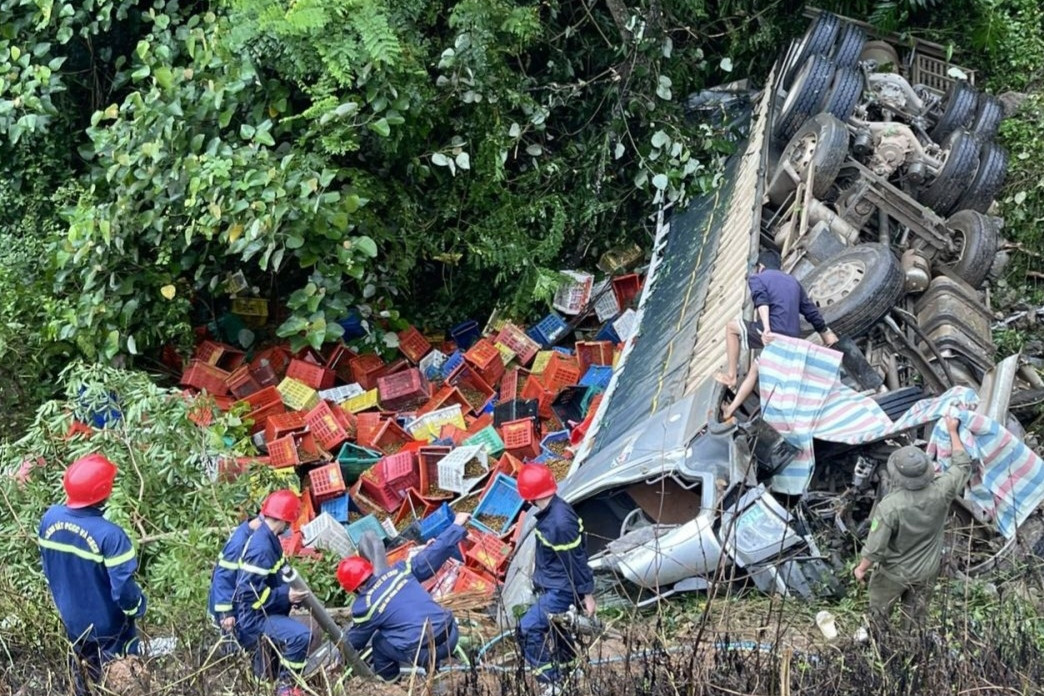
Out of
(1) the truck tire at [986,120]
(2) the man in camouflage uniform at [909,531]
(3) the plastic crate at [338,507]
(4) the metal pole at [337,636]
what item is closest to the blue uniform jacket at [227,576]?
(4) the metal pole at [337,636]

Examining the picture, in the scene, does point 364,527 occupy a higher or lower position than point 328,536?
lower

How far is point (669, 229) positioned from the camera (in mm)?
9523

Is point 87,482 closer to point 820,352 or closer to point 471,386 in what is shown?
point 820,352

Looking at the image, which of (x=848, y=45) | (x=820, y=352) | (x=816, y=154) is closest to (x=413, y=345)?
(x=816, y=154)

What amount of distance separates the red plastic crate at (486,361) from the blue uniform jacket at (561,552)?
3.54m

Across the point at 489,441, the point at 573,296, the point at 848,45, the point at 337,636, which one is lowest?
the point at 489,441

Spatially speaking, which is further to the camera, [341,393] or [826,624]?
[341,393]

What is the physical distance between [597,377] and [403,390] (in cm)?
152

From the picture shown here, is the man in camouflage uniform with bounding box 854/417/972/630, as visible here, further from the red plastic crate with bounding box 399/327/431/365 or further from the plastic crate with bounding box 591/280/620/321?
the red plastic crate with bounding box 399/327/431/365

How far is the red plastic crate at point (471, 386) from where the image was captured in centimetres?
905

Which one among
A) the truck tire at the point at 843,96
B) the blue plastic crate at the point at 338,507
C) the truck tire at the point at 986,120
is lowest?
the blue plastic crate at the point at 338,507

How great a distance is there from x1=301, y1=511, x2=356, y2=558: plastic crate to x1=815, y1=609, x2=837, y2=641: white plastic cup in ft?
10.1

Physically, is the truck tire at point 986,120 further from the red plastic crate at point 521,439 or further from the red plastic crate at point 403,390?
the red plastic crate at point 403,390

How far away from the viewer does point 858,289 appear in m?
7.24
